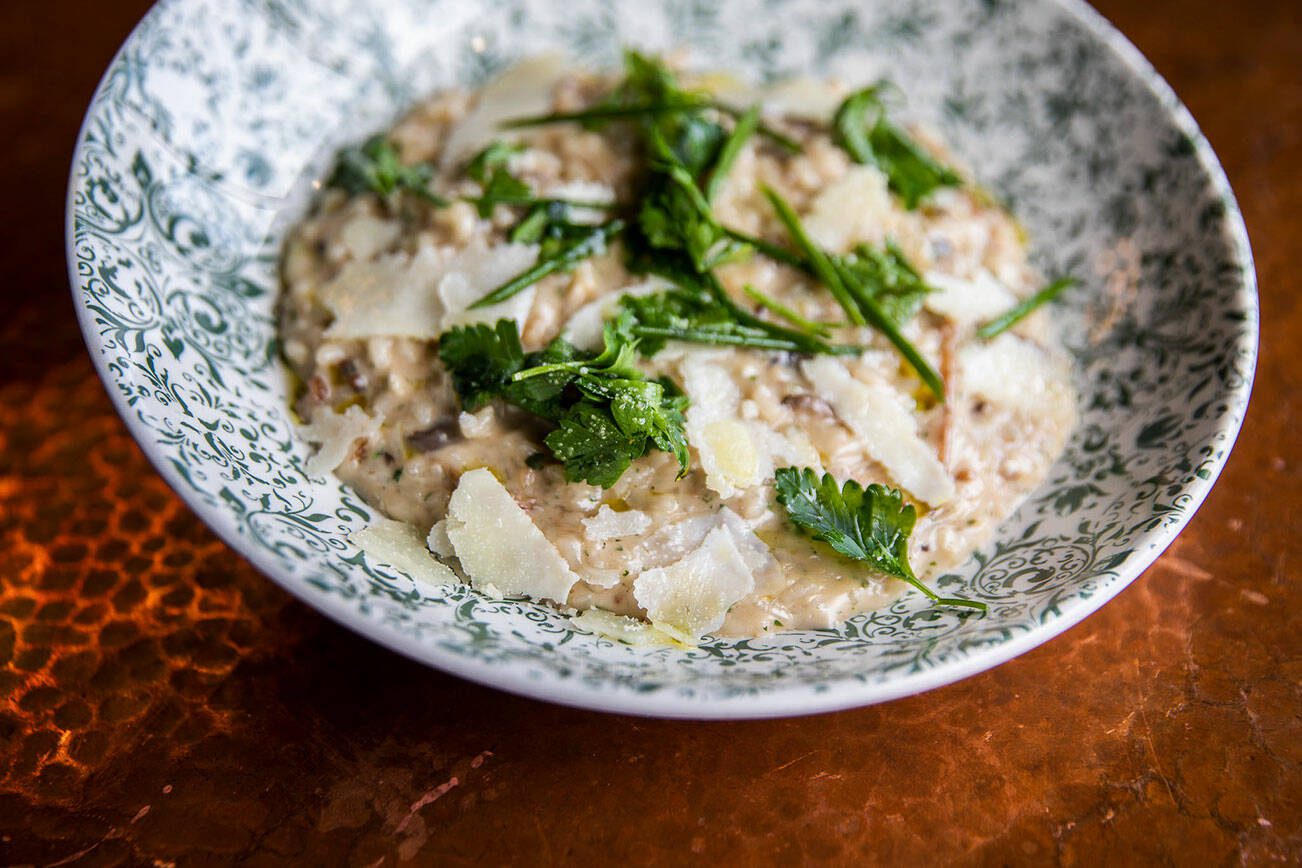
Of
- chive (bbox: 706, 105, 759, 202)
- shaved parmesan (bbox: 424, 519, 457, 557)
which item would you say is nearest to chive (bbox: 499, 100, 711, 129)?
chive (bbox: 706, 105, 759, 202)

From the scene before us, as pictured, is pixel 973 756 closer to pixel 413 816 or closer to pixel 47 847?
pixel 413 816

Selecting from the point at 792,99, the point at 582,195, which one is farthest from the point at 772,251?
the point at 792,99

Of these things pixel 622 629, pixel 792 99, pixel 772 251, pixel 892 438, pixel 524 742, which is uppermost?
pixel 792 99

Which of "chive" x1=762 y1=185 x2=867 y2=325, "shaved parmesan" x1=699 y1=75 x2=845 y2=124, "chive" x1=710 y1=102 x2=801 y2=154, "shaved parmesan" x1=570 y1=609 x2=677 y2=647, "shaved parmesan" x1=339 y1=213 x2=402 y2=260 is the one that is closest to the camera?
"shaved parmesan" x1=570 y1=609 x2=677 y2=647

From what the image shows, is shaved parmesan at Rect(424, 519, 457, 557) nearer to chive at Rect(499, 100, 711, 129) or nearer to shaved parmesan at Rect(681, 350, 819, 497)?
shaved parmesan at Rect(681, 350, 819, 497)

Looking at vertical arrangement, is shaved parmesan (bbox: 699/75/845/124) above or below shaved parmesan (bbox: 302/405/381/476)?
above

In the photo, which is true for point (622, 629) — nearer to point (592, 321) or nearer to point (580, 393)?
point (580, 393)

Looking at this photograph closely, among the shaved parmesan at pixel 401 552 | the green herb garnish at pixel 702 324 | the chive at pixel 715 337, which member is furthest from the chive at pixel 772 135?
the shaved parmesan at pixel 401 552

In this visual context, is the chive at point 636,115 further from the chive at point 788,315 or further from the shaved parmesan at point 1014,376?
the shaved parmesan at point 1014,376
